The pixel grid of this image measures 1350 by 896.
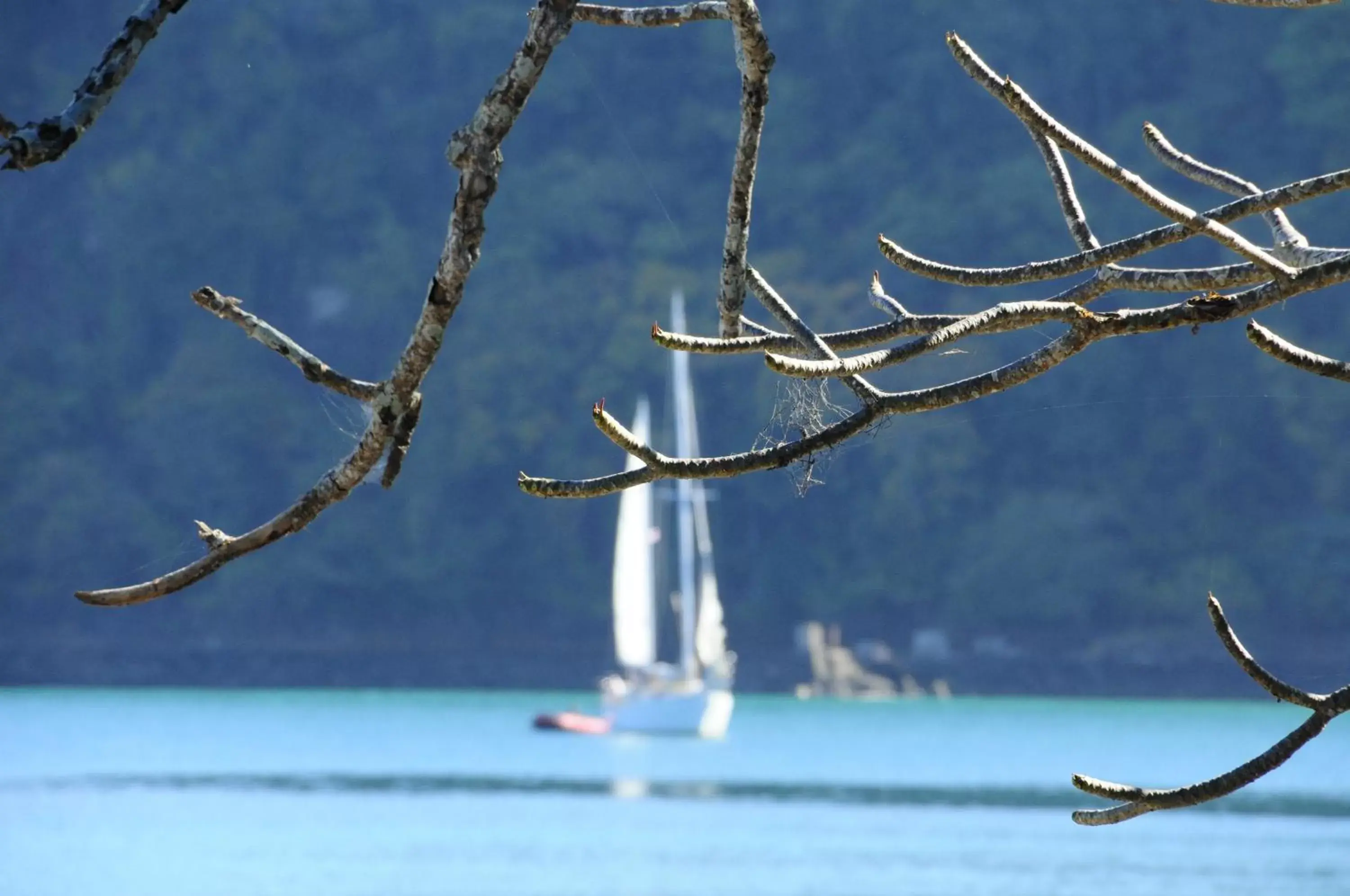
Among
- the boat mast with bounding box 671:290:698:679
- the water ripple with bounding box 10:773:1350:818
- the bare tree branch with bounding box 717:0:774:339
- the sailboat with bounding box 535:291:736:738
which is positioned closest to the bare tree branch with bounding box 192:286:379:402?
the bare tree branch with bounding box 717:0:774:339

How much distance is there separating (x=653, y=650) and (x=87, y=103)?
35466 mm

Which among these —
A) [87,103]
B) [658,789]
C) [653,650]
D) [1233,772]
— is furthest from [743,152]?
[653,650]

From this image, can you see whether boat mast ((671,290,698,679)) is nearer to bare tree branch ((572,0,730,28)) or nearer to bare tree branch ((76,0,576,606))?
bare tree branch ((572,0,730,28))

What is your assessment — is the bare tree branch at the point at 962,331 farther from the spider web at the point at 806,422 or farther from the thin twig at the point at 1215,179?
the thin twig at the point at 1215,179

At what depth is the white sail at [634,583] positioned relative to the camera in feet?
115

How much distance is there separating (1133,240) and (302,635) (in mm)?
51113

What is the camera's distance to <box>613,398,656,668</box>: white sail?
3519cm

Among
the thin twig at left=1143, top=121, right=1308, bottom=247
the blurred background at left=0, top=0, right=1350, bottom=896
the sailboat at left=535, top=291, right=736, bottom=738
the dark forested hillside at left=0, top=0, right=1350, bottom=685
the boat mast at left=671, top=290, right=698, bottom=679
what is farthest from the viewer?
the dark forested hillside at left=0, top=0, right=1350, bottom=685

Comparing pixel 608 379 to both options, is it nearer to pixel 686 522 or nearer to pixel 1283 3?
pixel 686 522

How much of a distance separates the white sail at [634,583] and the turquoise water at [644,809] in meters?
1.66

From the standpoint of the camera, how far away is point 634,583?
3584 centimetres

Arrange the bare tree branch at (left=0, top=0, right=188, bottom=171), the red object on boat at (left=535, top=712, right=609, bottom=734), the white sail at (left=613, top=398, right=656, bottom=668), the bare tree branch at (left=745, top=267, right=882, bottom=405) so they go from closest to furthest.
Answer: the bare tree branch at (left=0, top=0, right=188, bottom=171) < the bare tree branch at (left=745, top=267, right=882, bottom=405) < the white sail at (left=613, top=398, right=656, bottom=668) < the red object on boat at (left=535, top=712, right=609, bottom=734)

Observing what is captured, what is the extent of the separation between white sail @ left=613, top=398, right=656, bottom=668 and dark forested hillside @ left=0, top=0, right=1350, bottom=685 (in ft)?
31.0

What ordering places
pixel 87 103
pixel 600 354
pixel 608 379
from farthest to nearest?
1. pixel 600 354
2. pixel 608 379
3. pixel 87 103
